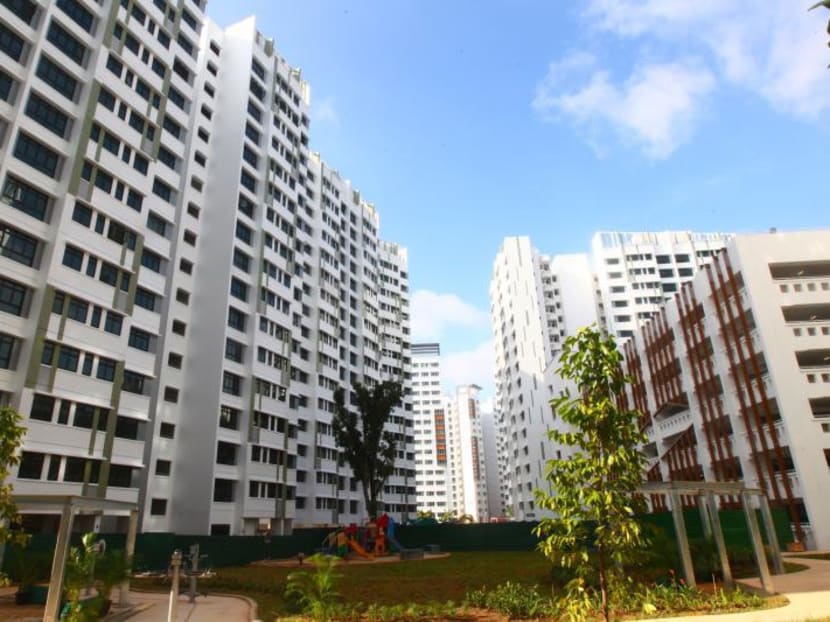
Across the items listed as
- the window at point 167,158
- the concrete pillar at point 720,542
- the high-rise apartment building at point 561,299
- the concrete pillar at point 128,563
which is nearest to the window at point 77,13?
the window at point 167,158

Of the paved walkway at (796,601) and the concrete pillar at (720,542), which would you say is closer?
the paved walkway at (796,601)

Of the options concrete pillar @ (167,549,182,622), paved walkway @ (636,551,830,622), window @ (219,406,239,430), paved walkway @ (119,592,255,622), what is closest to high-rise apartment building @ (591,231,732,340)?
window @ (219,406,239,430)

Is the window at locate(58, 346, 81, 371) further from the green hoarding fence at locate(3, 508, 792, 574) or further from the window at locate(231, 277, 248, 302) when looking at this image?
the window at locate(231, 277, 248, 302)

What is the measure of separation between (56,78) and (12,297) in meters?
16.4

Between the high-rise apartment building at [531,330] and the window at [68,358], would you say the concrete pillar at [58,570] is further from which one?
the high-rise apartment building at [531,330]

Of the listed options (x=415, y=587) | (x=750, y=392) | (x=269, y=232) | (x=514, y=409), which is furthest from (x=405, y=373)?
(x=415, y=587)

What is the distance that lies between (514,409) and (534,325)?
18180 mm

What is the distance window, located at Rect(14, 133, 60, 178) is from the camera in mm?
35781

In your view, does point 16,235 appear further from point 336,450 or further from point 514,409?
point 514,409

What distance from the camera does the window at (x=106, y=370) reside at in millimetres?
38550

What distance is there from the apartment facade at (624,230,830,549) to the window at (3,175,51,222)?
51037 millimetres

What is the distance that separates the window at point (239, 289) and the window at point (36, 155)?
1891 centimetres

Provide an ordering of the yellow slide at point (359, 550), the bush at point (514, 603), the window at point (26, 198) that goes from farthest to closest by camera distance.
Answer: the yellow slide at point (359, 550) < the window at point (26, 198) < the bush at point (514, 603)

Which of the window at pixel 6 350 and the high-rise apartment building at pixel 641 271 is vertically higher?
the high-rise apartment building at pixel 641 271
